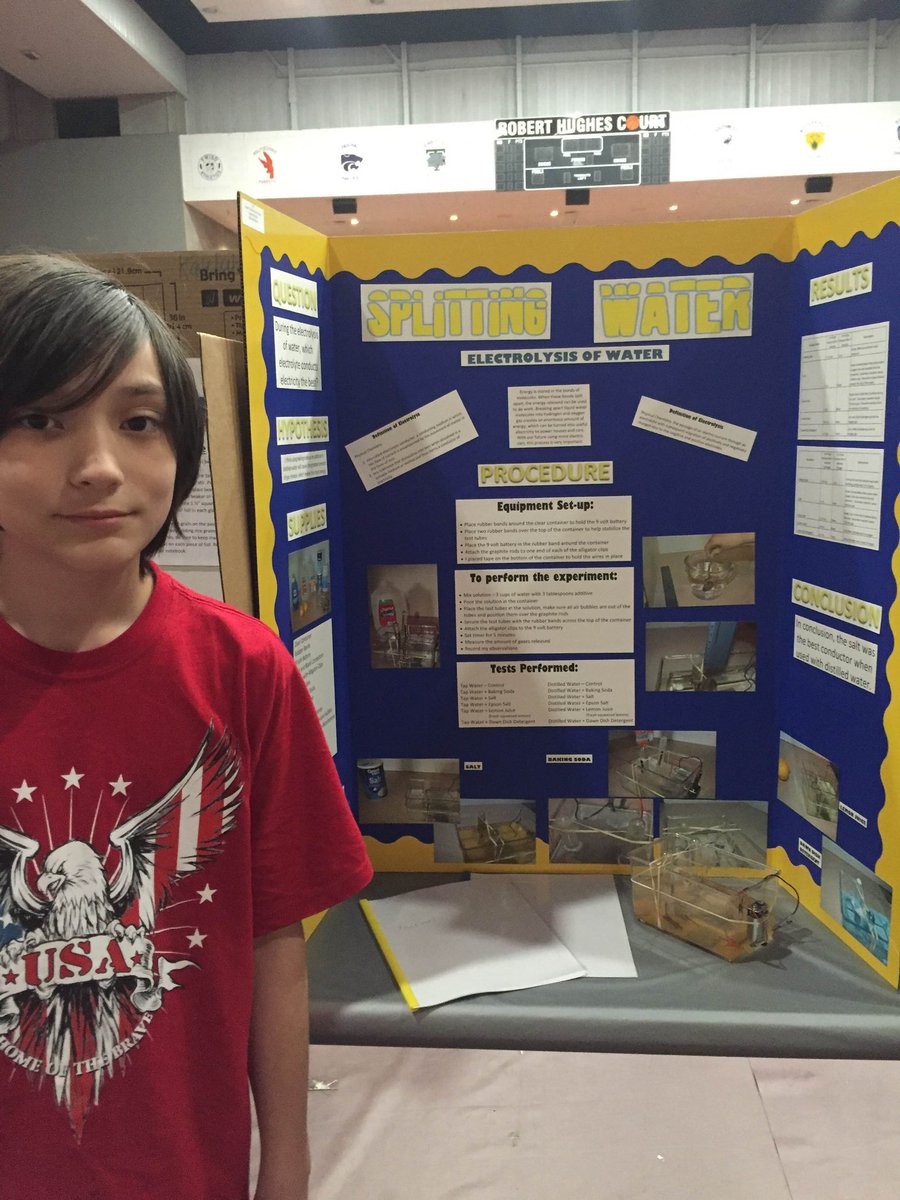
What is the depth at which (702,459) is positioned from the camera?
123 cm

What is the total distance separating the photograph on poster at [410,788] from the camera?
4.38ft

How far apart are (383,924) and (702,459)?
771 mm

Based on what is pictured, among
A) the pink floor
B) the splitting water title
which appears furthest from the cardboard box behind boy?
the pink floor

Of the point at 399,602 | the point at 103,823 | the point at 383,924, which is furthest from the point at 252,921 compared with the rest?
the point at 399,602

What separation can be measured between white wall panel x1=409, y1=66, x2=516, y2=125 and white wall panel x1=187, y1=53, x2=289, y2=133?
3.13 feet

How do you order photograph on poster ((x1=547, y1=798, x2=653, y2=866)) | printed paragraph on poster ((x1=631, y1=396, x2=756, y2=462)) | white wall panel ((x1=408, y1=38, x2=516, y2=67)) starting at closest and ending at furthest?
printed paragraph on poster ((x1=631, y1=396, x2=756, y2=462)) < photograph on poster ((x1=547, y1=798, x2=653, y2=866)) < white wall panel ((x1=408, y1=38, x2=516, y2=67))

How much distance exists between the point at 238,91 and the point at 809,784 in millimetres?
6832

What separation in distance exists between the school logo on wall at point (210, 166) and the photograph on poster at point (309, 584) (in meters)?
5.66

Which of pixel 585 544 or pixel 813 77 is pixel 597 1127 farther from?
pixel 813 77

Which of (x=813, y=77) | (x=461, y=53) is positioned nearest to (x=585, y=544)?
(x=461, y=53)

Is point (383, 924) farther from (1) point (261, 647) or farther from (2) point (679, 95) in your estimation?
(2) point (679, 95)

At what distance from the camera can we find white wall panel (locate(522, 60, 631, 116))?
6.22m

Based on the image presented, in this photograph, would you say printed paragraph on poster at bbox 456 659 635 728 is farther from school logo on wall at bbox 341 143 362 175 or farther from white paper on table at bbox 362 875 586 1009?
school logo on wall at bbox 341 143 362 175

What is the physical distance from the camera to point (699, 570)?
1.25m
